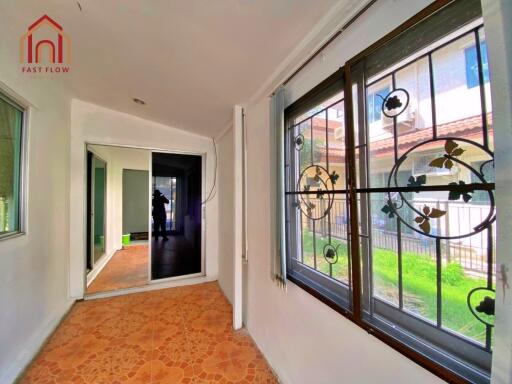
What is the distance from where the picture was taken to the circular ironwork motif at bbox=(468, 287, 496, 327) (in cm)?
67

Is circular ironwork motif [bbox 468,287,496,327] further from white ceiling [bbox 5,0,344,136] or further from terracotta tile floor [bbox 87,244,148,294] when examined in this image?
terracotta tile floor [bbox 87,244,148,294]

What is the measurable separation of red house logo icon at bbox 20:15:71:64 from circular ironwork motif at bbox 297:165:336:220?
218cm

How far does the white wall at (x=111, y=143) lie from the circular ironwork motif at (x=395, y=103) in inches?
121

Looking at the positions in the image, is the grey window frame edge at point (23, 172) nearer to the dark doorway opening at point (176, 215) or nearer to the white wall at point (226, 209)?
the dark doorway opening at point (176, 215)

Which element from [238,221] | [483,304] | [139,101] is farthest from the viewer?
[139,101]

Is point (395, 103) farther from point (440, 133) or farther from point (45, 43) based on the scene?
point (45, 43)

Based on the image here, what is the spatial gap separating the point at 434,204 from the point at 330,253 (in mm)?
633

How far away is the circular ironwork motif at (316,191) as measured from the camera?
51.6 inches

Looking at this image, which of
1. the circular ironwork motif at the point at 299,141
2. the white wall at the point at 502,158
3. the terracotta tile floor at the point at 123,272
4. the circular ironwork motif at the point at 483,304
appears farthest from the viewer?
the terracotta tile floor at the point at 123,272

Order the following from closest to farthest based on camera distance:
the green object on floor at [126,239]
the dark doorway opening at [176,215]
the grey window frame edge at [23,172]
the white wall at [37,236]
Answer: the white wall at [37,236] → the grey window frame edge at [23,172] → the dark doorway opening at [176,215] → the green object on floor at [126,239]

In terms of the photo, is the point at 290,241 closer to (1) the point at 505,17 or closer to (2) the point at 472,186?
(2) the point at 472,186

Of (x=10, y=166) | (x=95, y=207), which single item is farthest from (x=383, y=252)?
(x=95, y=207)

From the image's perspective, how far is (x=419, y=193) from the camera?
2.78 ft

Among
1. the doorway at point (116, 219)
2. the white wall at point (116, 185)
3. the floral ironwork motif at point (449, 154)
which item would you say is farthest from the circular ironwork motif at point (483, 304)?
the white wall at point (116, 185)
